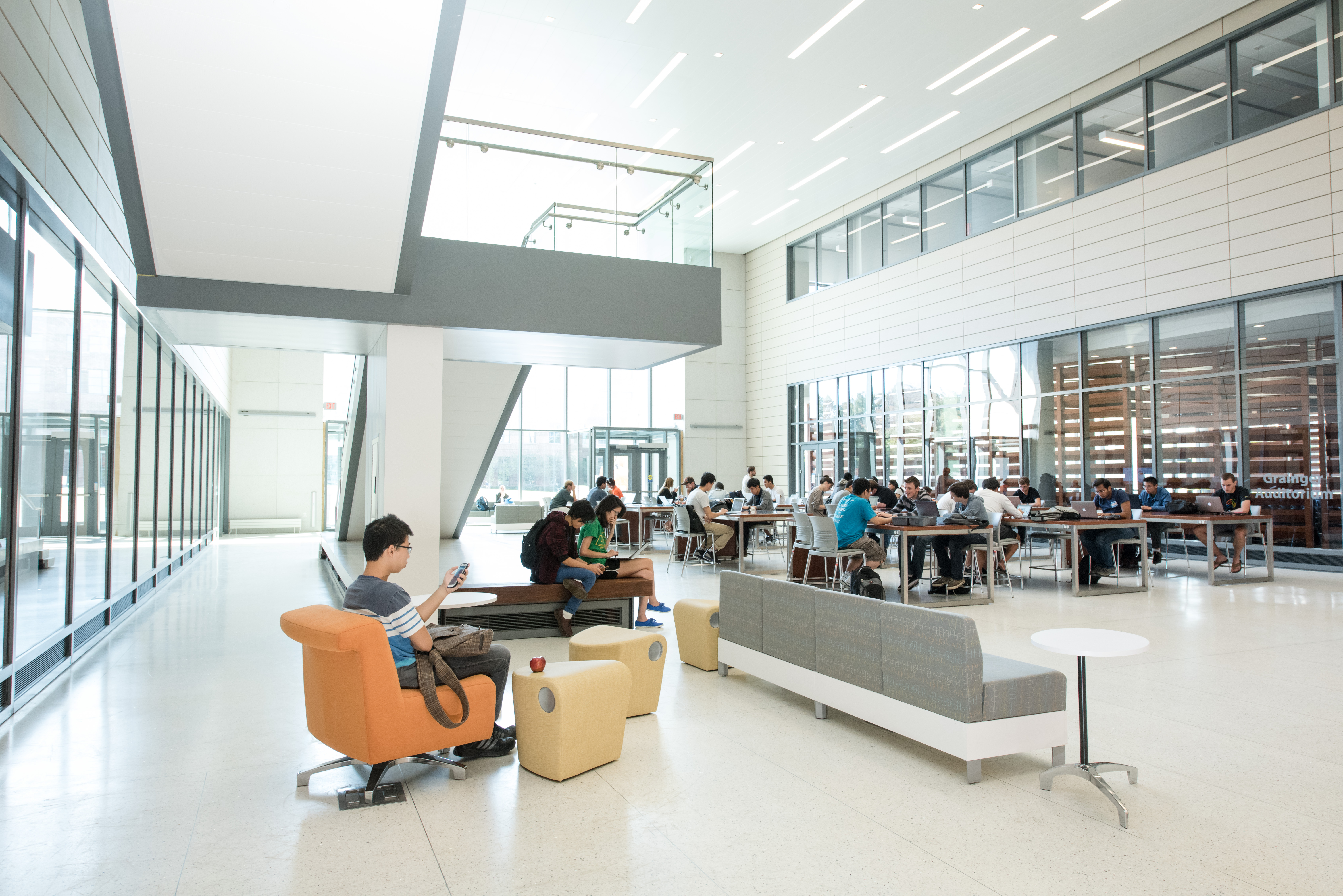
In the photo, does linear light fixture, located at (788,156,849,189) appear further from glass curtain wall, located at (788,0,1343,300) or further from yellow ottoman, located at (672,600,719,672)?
yellow ottoman, located at (672,600,719,672)

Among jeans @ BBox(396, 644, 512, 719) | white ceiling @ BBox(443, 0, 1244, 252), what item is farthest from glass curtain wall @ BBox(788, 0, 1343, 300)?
jeans @ BBox(396, 644, 512, 719)

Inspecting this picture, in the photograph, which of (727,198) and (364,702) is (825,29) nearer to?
(727,198)

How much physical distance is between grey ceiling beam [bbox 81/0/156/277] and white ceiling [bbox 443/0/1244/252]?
13.9ft

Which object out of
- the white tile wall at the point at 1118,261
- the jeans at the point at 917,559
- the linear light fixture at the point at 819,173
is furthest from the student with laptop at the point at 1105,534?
the linear light fixture at the point at 819,173

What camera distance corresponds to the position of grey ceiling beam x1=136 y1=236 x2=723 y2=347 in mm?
6516

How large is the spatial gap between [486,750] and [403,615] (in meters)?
0.86

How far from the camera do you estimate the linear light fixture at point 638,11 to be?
1080 cm

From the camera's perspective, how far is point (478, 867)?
272cm

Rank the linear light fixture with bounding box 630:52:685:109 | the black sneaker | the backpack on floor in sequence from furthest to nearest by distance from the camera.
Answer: the linear light fixture with bounding box 630:52:685:109, the backpack on floor, the black sneaker

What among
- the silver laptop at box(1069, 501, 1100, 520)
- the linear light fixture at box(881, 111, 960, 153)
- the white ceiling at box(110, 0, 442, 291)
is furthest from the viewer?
the linear light fixture at box(881, 111, 960, 153)

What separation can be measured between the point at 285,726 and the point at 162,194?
372 cm

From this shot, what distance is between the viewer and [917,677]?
3639 millimetres

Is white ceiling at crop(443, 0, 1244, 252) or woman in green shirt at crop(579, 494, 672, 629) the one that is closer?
woman in green shirt at crop(579, 494, 672, 629)

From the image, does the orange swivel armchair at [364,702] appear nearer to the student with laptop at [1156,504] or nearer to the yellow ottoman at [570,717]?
the yellow ottoman at [570,717]
